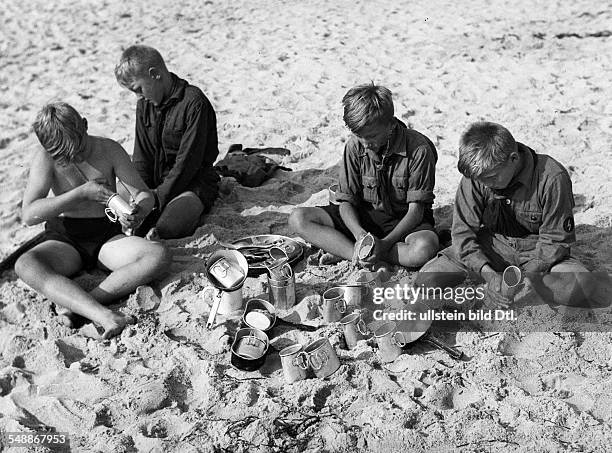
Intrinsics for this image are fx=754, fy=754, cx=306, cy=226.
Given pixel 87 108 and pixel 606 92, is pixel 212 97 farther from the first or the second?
pixel 606 92

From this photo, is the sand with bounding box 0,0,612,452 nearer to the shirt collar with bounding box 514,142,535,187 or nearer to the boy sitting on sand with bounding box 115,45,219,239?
the boy sitting on sand with bounding box 115,45,219,239

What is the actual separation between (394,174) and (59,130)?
1863mm

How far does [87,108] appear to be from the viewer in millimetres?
6957

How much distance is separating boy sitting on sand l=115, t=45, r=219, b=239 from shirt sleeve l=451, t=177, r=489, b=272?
1.79 metres

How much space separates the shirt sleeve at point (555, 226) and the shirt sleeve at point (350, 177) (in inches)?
43.0

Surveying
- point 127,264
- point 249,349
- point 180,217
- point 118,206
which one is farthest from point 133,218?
point 249,349

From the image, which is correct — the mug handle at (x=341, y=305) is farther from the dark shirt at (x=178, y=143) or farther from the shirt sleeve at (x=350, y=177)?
the dark shirt at (x=178, y=143)

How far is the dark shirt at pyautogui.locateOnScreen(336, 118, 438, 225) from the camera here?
430cm

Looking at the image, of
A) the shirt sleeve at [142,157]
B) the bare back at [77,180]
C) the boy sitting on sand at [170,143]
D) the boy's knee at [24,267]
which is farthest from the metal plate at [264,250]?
the boy's knee at [24,267]

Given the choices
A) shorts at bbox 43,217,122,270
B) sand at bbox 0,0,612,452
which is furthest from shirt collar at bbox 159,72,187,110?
shorts at bbox 43,217,122,270

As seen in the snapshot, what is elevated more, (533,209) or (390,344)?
(533,209)

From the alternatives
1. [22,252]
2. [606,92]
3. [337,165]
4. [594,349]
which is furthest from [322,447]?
[606,92]

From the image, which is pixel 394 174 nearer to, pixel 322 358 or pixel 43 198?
pixel 322 358

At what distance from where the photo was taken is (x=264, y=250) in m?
4.52
